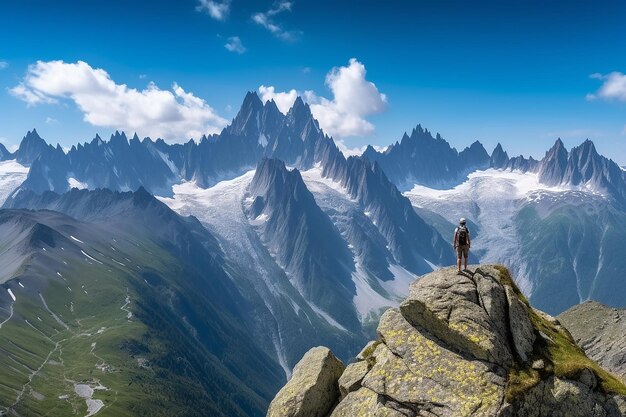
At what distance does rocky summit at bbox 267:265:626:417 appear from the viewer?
25.8 metres

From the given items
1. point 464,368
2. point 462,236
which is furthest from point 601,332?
point 464,368

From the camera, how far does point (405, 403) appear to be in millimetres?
26797

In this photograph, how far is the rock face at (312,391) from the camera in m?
31.2

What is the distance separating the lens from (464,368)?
26.9 m

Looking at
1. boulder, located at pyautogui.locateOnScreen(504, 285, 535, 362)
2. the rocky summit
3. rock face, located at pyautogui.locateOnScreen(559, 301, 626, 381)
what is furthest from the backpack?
rock face, located at pyautogui.locateOnScreen(559, 301, 626, 381)

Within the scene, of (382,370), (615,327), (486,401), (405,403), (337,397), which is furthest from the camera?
(615,327)

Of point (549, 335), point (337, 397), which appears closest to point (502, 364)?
point (549, 335)

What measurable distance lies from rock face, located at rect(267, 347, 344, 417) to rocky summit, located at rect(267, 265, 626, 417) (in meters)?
0.06

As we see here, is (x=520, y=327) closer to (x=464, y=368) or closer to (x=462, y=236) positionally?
(x=464, y=368)

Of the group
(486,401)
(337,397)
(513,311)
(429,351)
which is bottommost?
(337,397)

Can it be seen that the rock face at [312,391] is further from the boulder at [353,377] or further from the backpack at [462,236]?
the backpack at [462,236]

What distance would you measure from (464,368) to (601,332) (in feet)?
180

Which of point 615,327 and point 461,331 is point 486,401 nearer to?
point 461,331

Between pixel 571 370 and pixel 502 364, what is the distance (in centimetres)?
350
